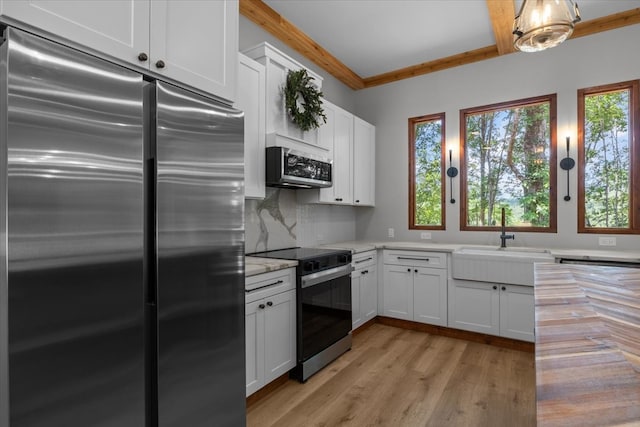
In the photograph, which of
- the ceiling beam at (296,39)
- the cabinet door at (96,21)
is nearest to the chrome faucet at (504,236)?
the ceiling beam at (296,39)

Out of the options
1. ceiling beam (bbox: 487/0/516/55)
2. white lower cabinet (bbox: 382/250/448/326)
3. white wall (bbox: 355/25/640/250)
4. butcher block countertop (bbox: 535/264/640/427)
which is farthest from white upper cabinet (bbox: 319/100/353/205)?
Answer: butcher block countertop (bbox: 535/264/640/427)

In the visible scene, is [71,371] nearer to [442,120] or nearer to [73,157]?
[73,157]

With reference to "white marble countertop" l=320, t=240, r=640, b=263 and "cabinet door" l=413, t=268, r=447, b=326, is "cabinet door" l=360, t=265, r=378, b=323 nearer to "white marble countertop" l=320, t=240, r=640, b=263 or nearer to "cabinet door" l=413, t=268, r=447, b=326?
"white marble countertop" l=320, t=240, r=640, b=263

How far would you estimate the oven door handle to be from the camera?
257cm

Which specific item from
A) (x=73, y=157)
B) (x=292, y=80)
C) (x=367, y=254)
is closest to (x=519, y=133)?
(x=367, y=254)

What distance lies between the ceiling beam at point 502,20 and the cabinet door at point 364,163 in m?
1.61

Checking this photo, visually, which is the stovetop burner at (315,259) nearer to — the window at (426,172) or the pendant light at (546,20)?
the window at (426,172)

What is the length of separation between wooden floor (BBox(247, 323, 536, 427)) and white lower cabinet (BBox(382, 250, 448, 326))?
405mm

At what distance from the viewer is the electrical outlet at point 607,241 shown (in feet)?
10.6

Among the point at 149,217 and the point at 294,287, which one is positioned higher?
the point at 149,217

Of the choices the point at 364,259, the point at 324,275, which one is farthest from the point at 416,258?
the point at 324,275

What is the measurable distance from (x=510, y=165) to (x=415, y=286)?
1709 mm

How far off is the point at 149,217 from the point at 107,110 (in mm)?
426

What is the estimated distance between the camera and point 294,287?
254cm
